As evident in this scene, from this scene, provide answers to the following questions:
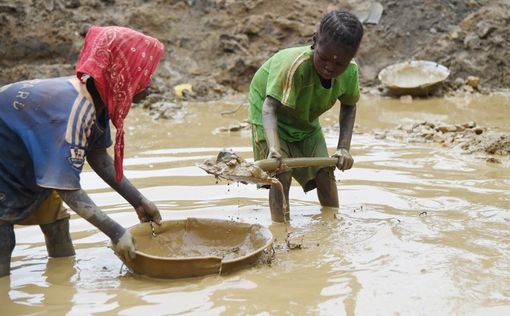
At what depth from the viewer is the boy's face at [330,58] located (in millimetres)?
3768

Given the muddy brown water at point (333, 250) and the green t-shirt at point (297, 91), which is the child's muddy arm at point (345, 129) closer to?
the green t-shirt at point (297, 91)

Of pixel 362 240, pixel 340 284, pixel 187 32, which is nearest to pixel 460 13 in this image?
pixel 187 32

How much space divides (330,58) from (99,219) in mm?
1557

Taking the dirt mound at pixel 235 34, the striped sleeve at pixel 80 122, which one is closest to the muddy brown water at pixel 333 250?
the striped sleeve at pixel 80 122

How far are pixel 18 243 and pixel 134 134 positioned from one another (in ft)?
12.6

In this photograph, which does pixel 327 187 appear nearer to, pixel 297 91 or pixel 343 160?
pixel 343 160

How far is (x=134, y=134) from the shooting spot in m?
7.82

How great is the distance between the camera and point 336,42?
3.75 meters

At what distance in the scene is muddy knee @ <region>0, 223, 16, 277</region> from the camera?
3244mm

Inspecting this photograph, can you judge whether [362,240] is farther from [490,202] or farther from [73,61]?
[73,61]

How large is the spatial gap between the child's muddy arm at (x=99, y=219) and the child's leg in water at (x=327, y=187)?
66.4 inches

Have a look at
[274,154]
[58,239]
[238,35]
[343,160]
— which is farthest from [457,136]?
[238,35]

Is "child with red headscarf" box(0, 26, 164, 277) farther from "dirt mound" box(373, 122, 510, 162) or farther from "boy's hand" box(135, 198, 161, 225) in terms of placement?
"dirt mound" box(373, 122, 510, 162)

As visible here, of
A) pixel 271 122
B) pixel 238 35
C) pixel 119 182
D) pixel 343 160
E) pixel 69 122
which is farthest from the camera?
pixel 238 35
